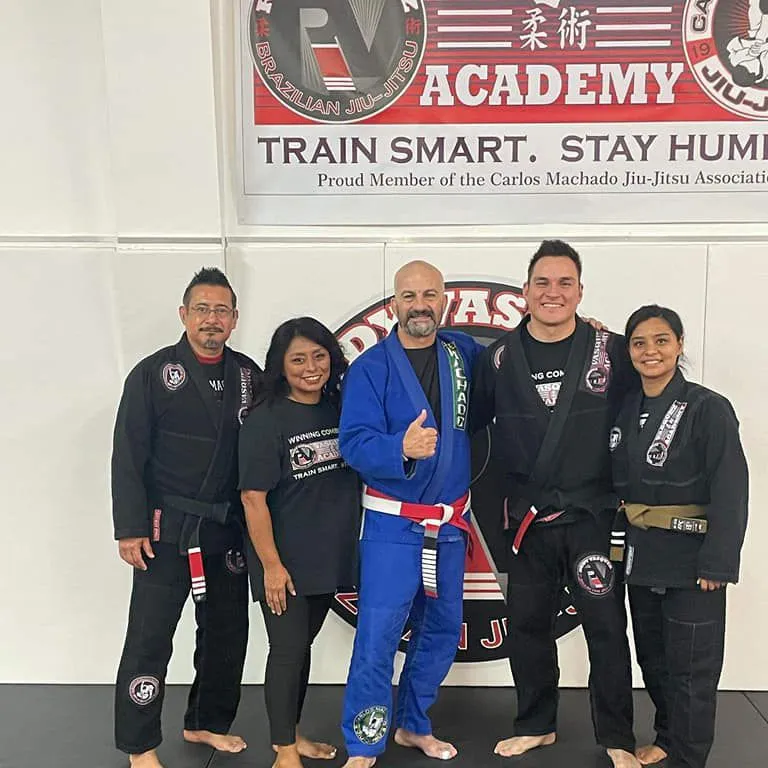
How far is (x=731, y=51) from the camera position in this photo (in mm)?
→ 2682

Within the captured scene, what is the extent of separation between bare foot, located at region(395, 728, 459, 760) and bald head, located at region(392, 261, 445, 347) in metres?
1.30

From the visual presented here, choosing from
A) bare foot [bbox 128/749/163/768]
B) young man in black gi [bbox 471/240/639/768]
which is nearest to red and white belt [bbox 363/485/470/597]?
young man in black gi [bbox 471/240/639/768]

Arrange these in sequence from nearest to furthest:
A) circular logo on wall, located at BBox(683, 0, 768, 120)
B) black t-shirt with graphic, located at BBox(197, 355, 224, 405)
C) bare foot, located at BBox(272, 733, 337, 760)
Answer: black t-shirt with graphic, located at BBox(197, 355, 224, 405)
bare foot, located at BBox(272, 733, 337, 760)
circular logo on wall, located at BBox(683, 0, 768, 120)

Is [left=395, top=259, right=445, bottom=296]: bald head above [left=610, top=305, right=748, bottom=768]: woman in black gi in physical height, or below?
above

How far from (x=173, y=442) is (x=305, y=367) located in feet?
1.56

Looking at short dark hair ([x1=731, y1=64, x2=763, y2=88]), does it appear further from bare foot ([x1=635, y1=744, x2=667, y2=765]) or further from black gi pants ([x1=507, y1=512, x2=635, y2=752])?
bare foot ([x1=635, y1=744, x2=667, y2=765])

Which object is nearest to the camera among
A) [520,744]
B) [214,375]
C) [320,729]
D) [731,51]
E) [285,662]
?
[285,662]

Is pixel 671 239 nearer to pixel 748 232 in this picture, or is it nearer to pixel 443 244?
pixel 748 232

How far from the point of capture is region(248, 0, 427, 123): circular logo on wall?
8.86 feet

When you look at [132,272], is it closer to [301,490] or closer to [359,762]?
[301,490]

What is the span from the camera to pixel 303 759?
237 cm

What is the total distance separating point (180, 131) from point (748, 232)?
2126 millimetres

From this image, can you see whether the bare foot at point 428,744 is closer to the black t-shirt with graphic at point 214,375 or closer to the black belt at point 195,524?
the black belt at point 195,524

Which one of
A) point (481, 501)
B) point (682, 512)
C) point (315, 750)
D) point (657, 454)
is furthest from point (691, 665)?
point (315, 750)
